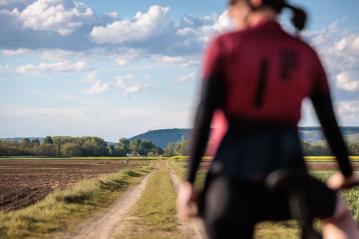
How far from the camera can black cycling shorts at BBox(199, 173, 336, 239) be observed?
2475 mm

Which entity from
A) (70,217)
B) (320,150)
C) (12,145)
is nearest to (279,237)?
(70,217)

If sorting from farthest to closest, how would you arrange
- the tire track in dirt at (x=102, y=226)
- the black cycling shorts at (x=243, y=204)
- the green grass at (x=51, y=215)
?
the green grass at (x=51, y=215), the tire track in dirt at (x=102, y=226), the black cycling shorts at (x=243, y=204)

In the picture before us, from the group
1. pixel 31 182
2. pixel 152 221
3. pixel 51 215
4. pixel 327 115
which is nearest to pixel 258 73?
pixel 327 115

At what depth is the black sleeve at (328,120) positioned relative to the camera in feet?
9.07

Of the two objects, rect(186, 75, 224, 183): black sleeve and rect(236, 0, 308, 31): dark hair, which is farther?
rect(236, 0, 308, 31): dark hair

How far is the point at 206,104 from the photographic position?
254 centimetres

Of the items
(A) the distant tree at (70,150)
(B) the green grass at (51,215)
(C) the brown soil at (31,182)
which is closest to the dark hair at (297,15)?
(B) the green grass at (51,215)

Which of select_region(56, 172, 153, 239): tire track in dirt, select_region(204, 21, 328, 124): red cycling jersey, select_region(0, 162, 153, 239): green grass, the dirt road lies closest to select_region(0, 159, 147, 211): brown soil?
select_region(0, 162, 153, 239): green grass

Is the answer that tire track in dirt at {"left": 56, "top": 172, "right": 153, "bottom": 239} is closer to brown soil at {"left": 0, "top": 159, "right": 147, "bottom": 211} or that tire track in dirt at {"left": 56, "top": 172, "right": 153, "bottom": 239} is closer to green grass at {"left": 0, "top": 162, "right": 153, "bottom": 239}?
green grass at {"left": 0, "top": 162, "right": 153, "bottom": 239}

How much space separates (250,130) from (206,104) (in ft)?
0.74

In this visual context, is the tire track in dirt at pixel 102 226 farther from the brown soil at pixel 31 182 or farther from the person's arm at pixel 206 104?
the person's arm at pixel 206 104

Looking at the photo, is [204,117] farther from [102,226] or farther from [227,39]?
[102,226]

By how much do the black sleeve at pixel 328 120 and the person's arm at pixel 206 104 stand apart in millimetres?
533

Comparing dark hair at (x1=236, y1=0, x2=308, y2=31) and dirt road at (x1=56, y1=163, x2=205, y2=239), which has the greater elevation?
dark hair at (x1=236, y1=0, x2=308, y2=31)
